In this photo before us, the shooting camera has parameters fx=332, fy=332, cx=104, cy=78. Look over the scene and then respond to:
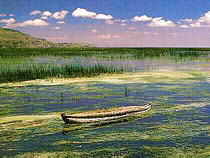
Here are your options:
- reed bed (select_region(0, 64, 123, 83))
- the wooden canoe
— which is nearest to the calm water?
the wooden canoe

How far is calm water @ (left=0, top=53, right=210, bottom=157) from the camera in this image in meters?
8.06

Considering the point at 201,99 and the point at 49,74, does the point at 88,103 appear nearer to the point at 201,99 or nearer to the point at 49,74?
the point at 201,99

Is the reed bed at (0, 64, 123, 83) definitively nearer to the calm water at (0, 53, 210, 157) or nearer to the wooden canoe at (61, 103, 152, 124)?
the calm water at (0, 53, 210, 157)

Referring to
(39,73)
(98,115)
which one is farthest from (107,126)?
(39,73)

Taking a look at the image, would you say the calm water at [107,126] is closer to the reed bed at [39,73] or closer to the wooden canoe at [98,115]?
the wooden canoe at [98,115]

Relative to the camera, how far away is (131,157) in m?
7.49

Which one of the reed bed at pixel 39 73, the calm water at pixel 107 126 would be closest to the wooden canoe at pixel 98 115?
the calm water at pixel 107 126

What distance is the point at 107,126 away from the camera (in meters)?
10.0

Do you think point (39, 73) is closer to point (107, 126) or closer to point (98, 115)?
point (98, 115)

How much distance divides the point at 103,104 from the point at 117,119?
107 inches

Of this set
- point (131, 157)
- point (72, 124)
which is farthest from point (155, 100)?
point (131, 157)


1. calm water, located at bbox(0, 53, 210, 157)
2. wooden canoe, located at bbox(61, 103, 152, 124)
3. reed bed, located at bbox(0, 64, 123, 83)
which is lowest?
calm water, located at bbox(0, 53, 210, 157)

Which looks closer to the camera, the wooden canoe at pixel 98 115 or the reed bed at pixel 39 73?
the wooden canoe at pixel 98 115

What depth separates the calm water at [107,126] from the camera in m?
8.06
